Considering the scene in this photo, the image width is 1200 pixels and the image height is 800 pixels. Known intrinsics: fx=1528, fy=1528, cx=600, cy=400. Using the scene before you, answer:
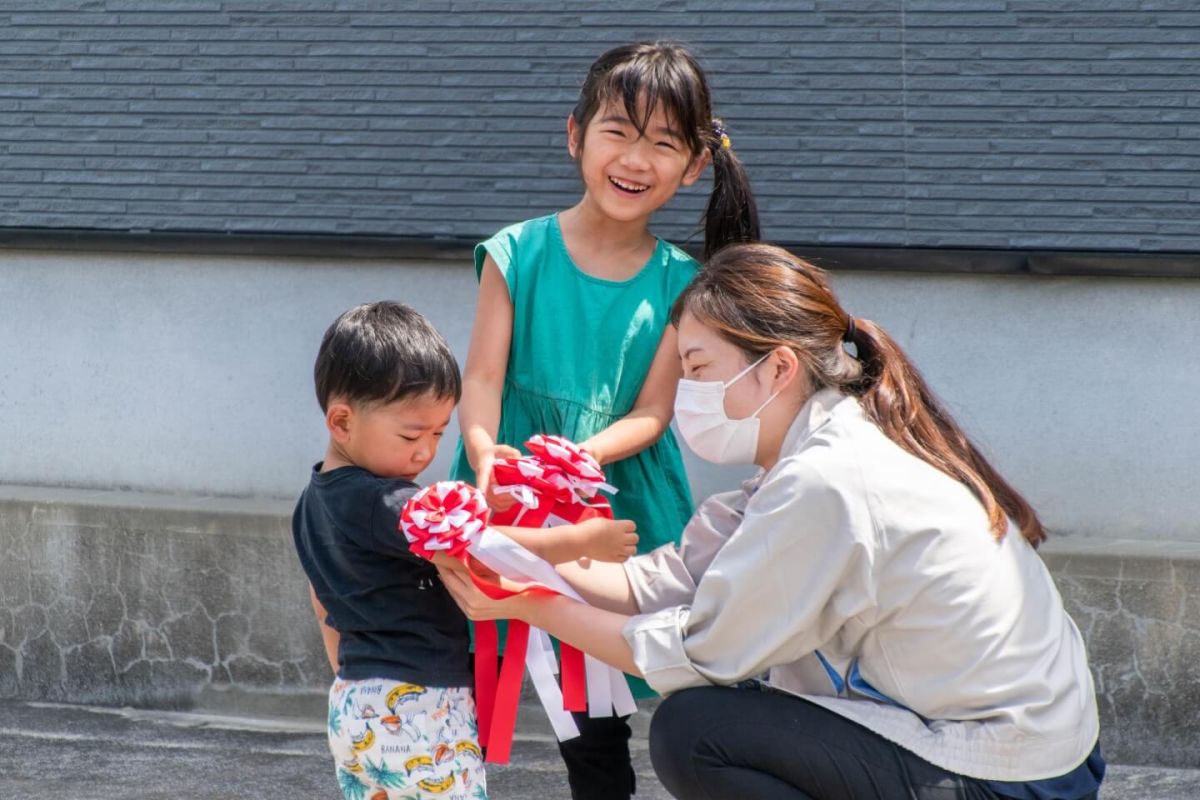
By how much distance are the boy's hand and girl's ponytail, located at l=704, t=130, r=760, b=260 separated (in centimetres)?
59

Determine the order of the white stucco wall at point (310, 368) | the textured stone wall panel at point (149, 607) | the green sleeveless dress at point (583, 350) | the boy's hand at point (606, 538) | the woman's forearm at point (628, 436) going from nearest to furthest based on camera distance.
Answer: the boy's hand at point (606, 538)
the woman's forearm at point (628, 436)
the green sleeveless dress at point (583, 350)
the white stucco wall at point (310, 368)
the textured stone wall panel at point (149, 607)

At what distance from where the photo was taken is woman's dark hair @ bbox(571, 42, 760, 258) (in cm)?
283

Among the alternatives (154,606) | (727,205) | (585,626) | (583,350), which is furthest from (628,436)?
(154,606)

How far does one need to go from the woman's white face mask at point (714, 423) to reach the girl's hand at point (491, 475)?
0.31 m

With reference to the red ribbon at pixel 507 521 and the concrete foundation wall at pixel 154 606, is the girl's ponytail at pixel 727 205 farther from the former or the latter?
the concrete foundation wall at pixel 154 606

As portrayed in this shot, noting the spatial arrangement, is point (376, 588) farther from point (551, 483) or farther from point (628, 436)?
point (628, 436)

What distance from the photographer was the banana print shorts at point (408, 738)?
8.39 ft

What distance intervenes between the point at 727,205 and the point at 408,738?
1.18 metres

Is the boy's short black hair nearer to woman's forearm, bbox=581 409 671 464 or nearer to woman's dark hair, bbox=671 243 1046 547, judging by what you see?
woman's forearm, bbox=581 409 671 464

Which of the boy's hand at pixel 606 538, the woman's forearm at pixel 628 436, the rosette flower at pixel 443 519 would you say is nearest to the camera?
the rosette flower at pixel 443 519

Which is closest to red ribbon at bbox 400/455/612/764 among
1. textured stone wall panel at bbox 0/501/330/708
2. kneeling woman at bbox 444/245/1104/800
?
kneeling woman at bbox 444/245/1104/800

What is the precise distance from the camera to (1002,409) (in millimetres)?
4570

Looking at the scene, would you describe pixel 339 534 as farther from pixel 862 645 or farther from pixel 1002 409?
pixel 1002 409

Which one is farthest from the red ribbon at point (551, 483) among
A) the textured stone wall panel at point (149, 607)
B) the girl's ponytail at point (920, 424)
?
the textured stone wall panel at point (149, 607)
